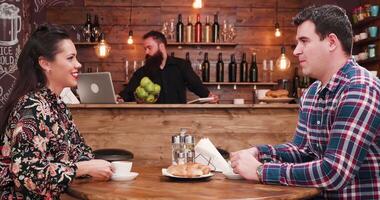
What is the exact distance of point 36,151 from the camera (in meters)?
1.96

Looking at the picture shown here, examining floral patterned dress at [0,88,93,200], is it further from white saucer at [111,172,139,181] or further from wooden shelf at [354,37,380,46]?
wooden shelf at [354,37,380,46]

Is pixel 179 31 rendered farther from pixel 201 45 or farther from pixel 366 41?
pixel 366 41

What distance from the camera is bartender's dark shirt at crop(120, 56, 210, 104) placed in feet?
18.3

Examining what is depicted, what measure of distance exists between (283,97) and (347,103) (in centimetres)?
281

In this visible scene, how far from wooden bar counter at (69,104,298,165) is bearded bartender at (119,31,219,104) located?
124 cm

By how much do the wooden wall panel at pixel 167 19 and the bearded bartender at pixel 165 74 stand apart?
1380mm

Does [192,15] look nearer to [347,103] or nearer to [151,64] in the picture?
[151,64]

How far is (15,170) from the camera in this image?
1937 millimetres

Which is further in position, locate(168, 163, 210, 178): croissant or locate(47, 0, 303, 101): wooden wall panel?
locate(47, 0, 303, 101): wooden wall panel

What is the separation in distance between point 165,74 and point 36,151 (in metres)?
3.66

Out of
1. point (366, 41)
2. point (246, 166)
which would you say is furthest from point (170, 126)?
point (366, 41)

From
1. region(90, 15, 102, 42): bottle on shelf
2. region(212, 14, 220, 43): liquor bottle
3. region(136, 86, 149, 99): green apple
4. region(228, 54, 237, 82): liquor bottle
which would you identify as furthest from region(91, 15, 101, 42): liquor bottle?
region(136, 86, 149, 99): green apple

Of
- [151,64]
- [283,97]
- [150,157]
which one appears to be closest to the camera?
[150,157]

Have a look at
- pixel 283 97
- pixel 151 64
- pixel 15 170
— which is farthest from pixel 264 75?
pixel 15 170
